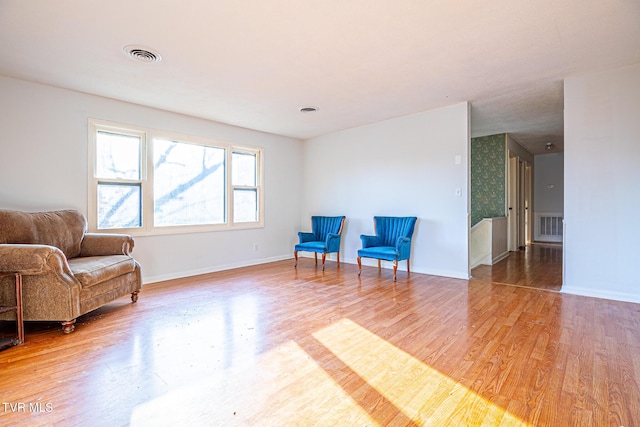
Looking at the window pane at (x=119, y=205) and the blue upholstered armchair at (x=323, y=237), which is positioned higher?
the window pane at (x=119, y=205)

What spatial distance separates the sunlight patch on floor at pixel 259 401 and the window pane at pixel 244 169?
3.96 meters

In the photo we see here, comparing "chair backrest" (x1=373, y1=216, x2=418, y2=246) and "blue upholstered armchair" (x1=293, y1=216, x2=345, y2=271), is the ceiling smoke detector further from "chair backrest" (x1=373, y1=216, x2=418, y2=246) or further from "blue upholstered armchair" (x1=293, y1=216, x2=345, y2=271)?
"chair backrest" (x1=373, y1=216, x2=418, y2=246)

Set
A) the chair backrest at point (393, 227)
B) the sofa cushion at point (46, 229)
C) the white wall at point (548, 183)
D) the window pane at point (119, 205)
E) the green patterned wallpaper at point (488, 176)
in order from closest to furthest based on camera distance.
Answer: the sofa cushion at point (46, 229) < the window pane at point (119, 205) < the chair backrest at point (393, 227) < the green patterned wallpaper at point (488, 176) < the white wall at point (548, 183)

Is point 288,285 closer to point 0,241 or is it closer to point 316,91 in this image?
point 316,91

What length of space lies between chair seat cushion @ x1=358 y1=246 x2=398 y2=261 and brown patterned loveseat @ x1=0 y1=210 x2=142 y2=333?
2.89 metres

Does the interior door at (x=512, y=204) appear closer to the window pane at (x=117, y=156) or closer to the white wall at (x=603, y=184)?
the white wall at (x=603, y=184)

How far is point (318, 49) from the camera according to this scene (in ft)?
9.23

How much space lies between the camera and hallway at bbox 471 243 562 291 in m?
4.16

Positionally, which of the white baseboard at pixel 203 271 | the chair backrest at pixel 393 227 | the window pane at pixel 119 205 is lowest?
the white baseboard at pixel 203 271

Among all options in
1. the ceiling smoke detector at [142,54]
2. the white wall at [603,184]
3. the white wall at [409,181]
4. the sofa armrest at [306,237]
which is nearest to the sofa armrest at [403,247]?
the white wall at [409,181]

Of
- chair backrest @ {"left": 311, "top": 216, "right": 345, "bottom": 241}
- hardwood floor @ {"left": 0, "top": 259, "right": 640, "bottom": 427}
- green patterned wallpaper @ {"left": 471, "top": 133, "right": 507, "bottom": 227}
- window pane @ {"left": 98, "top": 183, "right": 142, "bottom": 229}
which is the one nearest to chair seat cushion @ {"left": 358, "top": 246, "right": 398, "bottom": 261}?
hardwood floor @ {"left": 0, "top": 259, "right": 640, "bottom": 427}

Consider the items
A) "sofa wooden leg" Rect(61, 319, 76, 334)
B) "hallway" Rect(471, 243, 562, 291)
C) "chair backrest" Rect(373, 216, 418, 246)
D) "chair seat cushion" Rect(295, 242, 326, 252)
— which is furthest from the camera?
"chair seat cushion" Rect(295, 242, 326, 252)

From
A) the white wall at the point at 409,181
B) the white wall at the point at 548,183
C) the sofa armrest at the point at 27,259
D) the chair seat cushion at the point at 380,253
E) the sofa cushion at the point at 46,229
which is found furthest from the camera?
the white wall at the point at 548,183

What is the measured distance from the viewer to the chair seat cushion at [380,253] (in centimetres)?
432
